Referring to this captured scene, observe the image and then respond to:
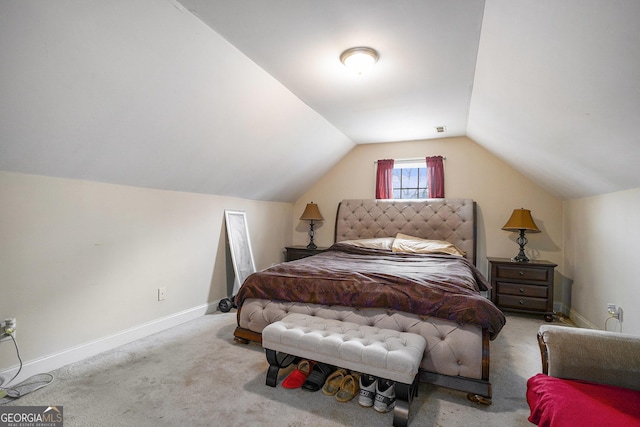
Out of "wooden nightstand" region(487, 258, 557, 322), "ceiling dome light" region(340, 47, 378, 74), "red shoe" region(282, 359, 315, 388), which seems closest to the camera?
"red shoe" region(282, 359, 315, 388)

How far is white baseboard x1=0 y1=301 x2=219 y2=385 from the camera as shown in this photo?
81.6 inches

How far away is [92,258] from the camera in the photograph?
8.14ft

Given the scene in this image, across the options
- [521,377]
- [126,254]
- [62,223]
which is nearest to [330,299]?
[521,377]

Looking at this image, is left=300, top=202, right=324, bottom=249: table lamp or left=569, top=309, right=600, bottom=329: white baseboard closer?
left=569, top=309, right=600, bottom=329: white baseboard

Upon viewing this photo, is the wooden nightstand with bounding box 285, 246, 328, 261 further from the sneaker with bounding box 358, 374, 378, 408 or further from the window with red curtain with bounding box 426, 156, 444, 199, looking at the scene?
the sneaker with bounding box 358, 374, 378, 408

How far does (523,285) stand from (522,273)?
0.14 m

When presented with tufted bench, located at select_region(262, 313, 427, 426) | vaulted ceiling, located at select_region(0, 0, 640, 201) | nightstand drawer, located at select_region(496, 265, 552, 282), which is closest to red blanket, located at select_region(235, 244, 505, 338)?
tufted bench, located at select_region(262, 313, 427, 426)

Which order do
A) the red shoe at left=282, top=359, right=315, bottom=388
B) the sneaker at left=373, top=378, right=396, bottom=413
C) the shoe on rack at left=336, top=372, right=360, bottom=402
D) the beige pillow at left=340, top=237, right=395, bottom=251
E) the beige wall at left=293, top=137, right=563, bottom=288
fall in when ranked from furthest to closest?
the beige pillow at left=340, top=237, right=395, bottom=251 → the beige wall at left=293, top=137, right=563, bottom=288 → the red shoe at left=282, top=359, right=315, bottom=388 → the shoe on rack at left=336, top=372, right=360, bottom=402 → the sneaker at left=373, top=378, right=396, bottom=413

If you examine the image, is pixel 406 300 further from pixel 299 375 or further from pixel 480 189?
pixel 480 189

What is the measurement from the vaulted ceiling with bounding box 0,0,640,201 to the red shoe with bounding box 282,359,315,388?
2.11 metres

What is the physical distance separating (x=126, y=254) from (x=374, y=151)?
147 inches

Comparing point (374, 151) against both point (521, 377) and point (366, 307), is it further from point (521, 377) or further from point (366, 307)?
point (521, 377)

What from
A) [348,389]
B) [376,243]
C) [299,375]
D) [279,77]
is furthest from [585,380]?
[376,243]

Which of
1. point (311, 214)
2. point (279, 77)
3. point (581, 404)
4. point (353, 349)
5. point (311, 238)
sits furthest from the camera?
point (311, 238)
